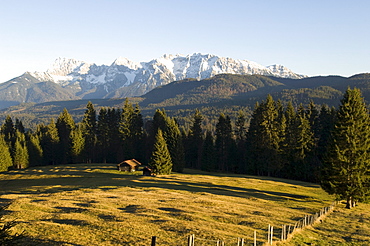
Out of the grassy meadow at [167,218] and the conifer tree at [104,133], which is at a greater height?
the conifer tree at [104,133]

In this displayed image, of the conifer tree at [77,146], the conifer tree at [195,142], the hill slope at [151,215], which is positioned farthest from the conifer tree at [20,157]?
the conifer tree at [195,142]

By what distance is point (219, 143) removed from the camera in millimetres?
102750

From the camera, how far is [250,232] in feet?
86.6

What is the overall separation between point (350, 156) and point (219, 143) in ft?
196

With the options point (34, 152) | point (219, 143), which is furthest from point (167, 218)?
point (34, 152)

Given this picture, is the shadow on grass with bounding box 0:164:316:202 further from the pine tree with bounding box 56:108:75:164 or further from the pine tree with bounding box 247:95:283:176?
the pine tree with bounding box 56:108:75:164

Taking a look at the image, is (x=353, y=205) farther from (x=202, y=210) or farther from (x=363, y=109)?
(x=202, y=210)

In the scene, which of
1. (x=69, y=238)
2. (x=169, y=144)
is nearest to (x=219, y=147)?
(x=169, y=144)

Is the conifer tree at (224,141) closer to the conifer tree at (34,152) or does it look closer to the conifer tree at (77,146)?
the conifer tree at (77,146)

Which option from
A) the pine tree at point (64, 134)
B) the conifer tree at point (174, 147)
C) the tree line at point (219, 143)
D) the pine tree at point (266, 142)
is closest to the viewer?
the tree line at point (219, 143)

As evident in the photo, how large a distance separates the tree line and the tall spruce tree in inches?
6.0

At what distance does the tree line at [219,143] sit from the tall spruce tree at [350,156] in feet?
0.50

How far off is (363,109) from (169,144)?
54587 mm

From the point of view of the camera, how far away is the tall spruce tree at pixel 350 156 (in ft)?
141
